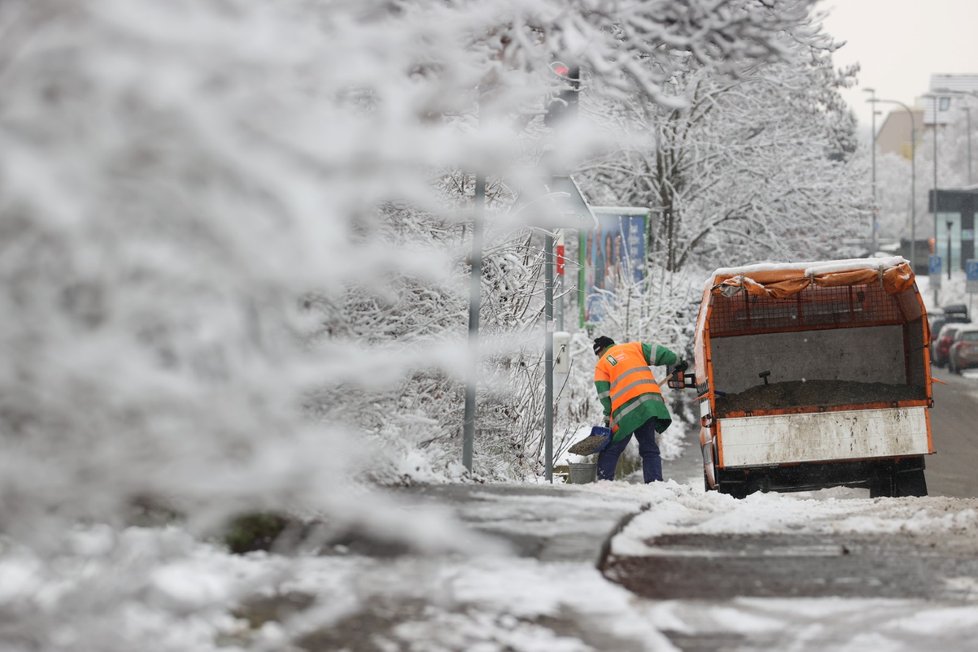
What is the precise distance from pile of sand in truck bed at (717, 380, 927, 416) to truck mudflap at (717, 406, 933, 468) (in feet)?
0.81

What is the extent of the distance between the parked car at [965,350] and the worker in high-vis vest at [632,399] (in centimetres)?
2826

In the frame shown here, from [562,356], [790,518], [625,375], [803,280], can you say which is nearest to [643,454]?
[625,375]

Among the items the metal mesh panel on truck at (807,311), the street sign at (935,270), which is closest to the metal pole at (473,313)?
the metal mesh panel on truck at (807,311)

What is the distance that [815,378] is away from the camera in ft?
43.7

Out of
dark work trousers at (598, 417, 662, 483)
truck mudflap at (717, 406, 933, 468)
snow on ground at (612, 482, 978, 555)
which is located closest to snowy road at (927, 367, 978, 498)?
truck mudflap at (717, 406, 933, 468)

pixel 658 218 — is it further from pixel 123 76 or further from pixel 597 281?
pixel 123 76

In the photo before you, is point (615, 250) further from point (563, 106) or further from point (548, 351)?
point (563, 106)

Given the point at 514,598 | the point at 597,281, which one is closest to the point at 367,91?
the point at 514,598

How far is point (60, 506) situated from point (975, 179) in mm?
125586

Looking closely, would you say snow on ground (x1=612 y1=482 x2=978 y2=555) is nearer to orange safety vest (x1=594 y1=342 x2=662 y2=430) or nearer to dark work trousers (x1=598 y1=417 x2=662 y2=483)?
dark work trousers (x1=598 y1=417 x2=662 y2=483)

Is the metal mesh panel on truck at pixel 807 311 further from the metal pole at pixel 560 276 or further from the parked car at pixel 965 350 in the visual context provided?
the parked car at pixel 965 350

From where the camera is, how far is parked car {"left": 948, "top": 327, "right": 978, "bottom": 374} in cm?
3859

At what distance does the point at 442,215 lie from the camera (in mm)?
9289

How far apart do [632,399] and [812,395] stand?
162 cm
